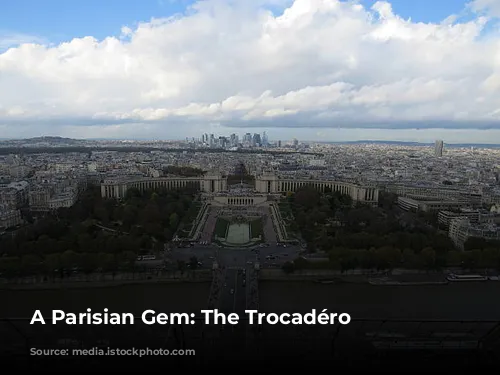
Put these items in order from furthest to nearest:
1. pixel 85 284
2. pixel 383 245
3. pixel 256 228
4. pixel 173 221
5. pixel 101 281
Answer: pixel 256 228 < pixel 173 221 < pixel 383 245 < pixel 101 281 < pixel 85 284

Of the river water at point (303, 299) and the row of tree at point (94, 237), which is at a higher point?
the row of tree at point (94, 237)

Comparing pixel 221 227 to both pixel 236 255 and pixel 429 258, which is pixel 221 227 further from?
pixel 429 258

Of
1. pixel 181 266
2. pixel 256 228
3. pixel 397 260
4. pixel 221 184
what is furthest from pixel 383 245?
pixel 221 184

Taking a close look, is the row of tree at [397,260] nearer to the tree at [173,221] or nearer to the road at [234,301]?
the road at [234,301]

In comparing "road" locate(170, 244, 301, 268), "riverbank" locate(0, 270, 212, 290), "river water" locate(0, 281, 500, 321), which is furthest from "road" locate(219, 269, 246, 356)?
"road" locate(170, 244, 301, 268)

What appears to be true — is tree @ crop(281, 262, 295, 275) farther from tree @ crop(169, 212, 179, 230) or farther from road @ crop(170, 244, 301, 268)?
tree @ crop(169, 212, 179, 230)

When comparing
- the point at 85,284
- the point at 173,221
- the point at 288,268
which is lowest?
the point at 85,284

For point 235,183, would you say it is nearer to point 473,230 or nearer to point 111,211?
point 111,211

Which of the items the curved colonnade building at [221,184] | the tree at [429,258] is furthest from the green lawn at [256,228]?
the curved colonnade building at [221,184]

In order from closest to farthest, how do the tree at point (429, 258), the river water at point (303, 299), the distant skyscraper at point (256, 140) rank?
the river water at point (303, 299), the tree at point (429, 258), the distant skyscraper at point (256, 140)

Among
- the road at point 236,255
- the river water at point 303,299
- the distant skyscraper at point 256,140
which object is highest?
the distant skyscraper at point 256,140
